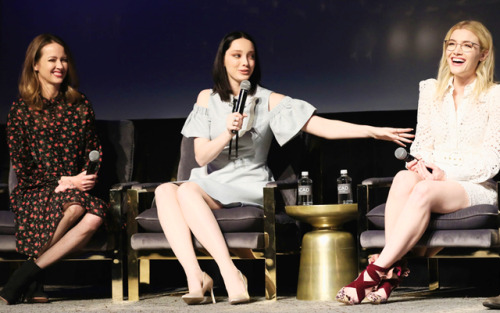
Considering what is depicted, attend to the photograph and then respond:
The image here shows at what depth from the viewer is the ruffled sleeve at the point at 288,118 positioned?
147 inches

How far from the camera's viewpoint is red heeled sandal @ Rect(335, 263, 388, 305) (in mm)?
3051

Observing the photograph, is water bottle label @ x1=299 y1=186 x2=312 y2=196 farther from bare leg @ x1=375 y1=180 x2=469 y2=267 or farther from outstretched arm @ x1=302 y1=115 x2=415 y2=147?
bare leg @ x1=375 y1=180 x2=469 y2=267

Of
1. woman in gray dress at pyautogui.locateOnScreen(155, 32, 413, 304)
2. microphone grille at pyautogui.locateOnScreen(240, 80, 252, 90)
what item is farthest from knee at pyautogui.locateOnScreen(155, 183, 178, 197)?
microphone grille at pyautogui.locateOnScreen(240, 80, 252, 90)

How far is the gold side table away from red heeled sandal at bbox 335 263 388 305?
35cm

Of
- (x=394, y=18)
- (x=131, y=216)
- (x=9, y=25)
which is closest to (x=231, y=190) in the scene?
(x=131, y=216)

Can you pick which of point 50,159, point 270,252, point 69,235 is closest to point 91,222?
point 69,235

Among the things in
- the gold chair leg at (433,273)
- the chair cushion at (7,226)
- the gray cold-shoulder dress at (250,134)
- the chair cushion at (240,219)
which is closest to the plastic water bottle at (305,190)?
the gray cold-shoulder dress at (250,134)

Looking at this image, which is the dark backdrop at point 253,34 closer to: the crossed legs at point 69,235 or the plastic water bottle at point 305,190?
the plastic water bottle at point 305,190

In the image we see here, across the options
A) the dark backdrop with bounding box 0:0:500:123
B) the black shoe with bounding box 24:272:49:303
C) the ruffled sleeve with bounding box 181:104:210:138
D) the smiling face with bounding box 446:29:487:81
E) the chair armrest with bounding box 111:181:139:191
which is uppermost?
the dark backdrop with bounding box 0:0:500:123

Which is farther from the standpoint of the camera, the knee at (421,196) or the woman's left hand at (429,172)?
the woman's left hand at (429,172)

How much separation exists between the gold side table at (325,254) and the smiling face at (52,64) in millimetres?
1354

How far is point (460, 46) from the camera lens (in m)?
3.46

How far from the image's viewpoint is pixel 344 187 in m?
3.88

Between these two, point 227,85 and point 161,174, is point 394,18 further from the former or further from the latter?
point 161,174
